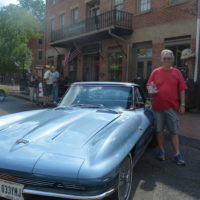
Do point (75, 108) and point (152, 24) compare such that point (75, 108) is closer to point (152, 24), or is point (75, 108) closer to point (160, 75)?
point (160, 75)

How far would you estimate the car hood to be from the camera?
2277 millimetres

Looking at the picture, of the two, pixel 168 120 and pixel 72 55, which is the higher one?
pixel 72 55

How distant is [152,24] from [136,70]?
8.89 ft

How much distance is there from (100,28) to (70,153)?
13.6m

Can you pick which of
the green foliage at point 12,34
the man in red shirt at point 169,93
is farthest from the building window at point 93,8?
the man in red shirt at point 169,93

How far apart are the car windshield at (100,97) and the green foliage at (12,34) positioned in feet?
90.9

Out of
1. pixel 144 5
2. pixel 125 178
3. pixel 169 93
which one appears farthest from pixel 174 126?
pixel 144 5

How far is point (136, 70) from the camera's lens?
14.7m

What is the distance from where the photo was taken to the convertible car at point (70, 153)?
2.09 meters

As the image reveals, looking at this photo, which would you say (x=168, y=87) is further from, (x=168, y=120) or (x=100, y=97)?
(x=100, y=97)

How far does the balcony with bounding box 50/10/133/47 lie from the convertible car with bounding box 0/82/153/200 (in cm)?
1138

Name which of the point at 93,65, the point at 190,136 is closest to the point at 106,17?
the point at 93,65

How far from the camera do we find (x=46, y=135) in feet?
8.83

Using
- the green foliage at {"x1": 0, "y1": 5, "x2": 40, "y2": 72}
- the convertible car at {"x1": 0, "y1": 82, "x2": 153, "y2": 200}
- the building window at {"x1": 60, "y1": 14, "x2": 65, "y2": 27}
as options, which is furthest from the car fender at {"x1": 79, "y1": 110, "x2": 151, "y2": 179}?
the green foliage at {"x1": 0, "y1": 5, "x2": 40, "y2": 72}
